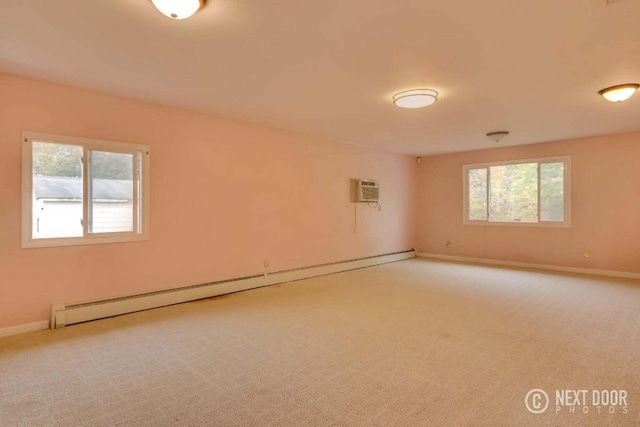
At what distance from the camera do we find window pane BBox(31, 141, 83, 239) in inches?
130

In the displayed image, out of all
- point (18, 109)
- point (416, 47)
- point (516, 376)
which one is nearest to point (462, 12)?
point (416, 47)

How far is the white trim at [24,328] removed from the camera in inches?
122

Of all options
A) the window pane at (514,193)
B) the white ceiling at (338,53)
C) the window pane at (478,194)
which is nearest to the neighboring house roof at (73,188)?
the white ceiling at (338,53)

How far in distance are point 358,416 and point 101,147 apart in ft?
11.7

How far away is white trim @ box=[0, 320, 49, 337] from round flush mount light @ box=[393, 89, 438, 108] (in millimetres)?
4185

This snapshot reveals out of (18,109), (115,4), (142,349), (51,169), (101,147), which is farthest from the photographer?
(101,147)

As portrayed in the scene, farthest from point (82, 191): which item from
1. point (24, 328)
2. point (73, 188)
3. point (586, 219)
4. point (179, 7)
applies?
point (586, 219)

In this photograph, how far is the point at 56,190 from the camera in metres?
3.40

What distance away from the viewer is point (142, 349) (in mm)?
2789

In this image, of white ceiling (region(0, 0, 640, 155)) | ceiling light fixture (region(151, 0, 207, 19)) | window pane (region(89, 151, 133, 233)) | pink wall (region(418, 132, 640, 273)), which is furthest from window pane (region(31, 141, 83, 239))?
pink wall (region(418, 132, 640, 273))

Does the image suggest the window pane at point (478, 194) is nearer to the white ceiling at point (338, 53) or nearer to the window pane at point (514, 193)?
the window pane at point (514, 193)

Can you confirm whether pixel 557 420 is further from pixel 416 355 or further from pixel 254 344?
pixel 254 344

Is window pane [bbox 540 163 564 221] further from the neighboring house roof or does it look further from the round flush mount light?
the neighboring house roof

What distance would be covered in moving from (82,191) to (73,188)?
0.27 feet
